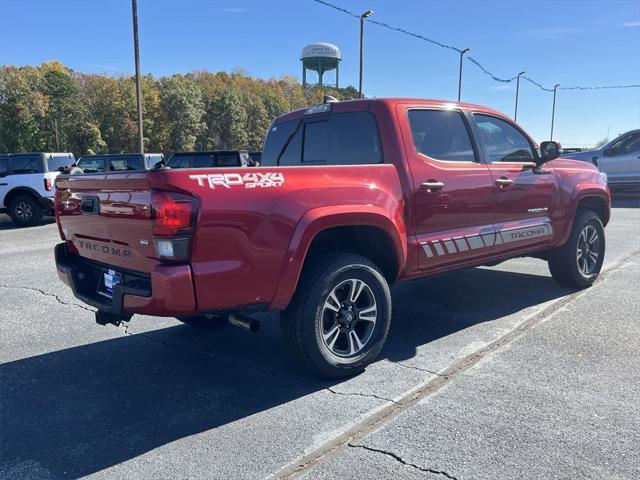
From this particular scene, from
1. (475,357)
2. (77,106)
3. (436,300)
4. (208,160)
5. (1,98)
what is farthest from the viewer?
(77,106)

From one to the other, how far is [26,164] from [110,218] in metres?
11.9

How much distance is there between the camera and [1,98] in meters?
43.6

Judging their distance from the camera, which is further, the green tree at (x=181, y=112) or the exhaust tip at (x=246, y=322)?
the green tree at (x=181, y=112)

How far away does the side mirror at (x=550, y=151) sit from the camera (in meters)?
5.40

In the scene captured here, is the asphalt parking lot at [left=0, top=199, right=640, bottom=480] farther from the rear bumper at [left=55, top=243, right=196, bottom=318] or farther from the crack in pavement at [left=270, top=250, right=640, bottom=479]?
the rear bumper at [left=55, top=243, right=196, bottom=318]

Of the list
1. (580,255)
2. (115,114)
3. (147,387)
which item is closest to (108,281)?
(147,387)

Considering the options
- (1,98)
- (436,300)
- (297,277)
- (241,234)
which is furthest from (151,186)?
(1,98)

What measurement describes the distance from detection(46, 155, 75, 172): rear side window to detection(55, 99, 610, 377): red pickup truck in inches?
414

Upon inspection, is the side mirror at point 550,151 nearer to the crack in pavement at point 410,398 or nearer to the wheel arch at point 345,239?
the crack in pavement at point 410,398

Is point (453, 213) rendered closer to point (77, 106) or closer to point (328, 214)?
point (328, 214)

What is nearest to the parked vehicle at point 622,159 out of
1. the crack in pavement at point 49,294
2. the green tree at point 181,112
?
the crack in pavement at point 49,294

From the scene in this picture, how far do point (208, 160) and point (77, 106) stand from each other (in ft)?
121

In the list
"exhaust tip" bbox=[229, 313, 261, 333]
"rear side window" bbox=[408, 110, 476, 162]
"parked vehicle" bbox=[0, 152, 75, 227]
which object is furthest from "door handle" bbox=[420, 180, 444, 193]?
"parked vehicle" bbox=[0, 152, 75, 227]

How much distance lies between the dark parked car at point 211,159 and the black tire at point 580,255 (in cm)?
1036
